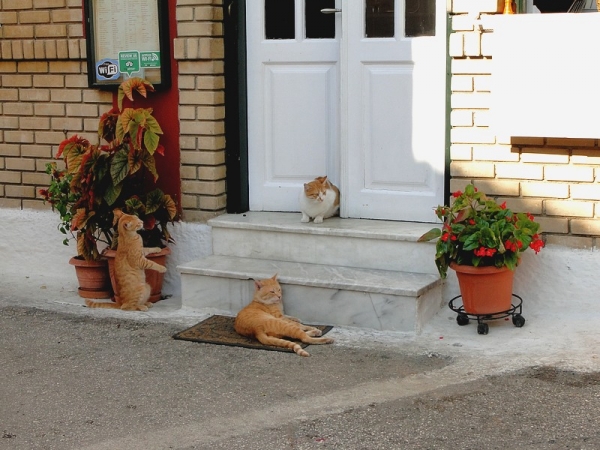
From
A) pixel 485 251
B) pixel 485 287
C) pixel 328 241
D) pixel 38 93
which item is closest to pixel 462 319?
pixel 485 287

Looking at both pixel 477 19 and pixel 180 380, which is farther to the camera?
pixel 477 19

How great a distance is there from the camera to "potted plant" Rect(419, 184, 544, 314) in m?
5.30

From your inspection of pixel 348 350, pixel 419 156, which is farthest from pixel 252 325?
pixel 419 156

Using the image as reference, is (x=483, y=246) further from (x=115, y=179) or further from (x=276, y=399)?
(x=115, y=179)

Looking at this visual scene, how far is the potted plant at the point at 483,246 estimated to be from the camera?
530cm

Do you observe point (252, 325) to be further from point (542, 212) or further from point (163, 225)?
point (542, 212)

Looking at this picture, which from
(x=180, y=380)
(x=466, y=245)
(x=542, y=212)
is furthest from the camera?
(x=542, y=212)

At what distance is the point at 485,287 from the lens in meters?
5.38

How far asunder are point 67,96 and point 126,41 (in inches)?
24.9

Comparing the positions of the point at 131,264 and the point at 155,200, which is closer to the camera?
the point at 131,264

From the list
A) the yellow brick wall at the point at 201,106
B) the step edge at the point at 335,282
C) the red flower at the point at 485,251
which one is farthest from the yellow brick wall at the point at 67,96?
the red flower at the point at 485,251

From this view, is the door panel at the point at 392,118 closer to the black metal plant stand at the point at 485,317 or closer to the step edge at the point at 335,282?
the step edge at the point at 335,282

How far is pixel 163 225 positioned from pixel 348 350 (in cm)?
175

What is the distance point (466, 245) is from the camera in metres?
5.31
